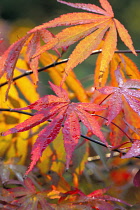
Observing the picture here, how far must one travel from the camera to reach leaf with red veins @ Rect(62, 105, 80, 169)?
42 centimetres

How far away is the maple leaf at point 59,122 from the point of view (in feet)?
1.42

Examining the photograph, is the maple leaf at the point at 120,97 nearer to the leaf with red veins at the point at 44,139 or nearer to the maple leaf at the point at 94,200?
the leaf with red veins at the point at 44,139

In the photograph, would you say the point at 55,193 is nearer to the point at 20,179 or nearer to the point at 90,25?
the point at 20,179

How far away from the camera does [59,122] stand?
1.54 feet

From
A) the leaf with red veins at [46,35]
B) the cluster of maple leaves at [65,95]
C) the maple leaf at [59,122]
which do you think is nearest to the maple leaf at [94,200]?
the cluster of maple leaves at [65,95]

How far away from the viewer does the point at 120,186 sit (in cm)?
85

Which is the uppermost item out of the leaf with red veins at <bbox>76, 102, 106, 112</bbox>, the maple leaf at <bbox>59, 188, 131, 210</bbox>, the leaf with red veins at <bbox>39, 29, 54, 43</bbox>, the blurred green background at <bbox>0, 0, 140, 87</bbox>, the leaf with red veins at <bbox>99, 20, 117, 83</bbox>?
the blurred green background at <bbox>0, 0, 140, 87</bbox>

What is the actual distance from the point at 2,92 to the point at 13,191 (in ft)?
0.82

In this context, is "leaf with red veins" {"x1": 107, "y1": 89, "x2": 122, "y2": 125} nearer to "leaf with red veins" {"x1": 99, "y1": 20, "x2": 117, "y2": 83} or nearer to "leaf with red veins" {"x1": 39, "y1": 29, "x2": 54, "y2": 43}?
"leaf with red veins" {"x1": 99, "y1": 20, "x2": 117, "y2": 83}

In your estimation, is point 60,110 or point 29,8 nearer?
point 60,110

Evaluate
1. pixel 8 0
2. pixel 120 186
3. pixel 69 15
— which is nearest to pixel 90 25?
pixel 69 15

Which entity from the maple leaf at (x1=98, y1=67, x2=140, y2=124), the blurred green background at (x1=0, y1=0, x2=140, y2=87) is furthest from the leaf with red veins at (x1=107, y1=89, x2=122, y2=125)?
the blurred green background at (x1=0, y1=0, x2=140, y2=87)

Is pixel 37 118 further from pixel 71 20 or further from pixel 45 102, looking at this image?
pixel 71 20

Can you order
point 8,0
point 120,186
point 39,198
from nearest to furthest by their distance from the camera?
point 39,198 < point 120,186 < point 8,0
